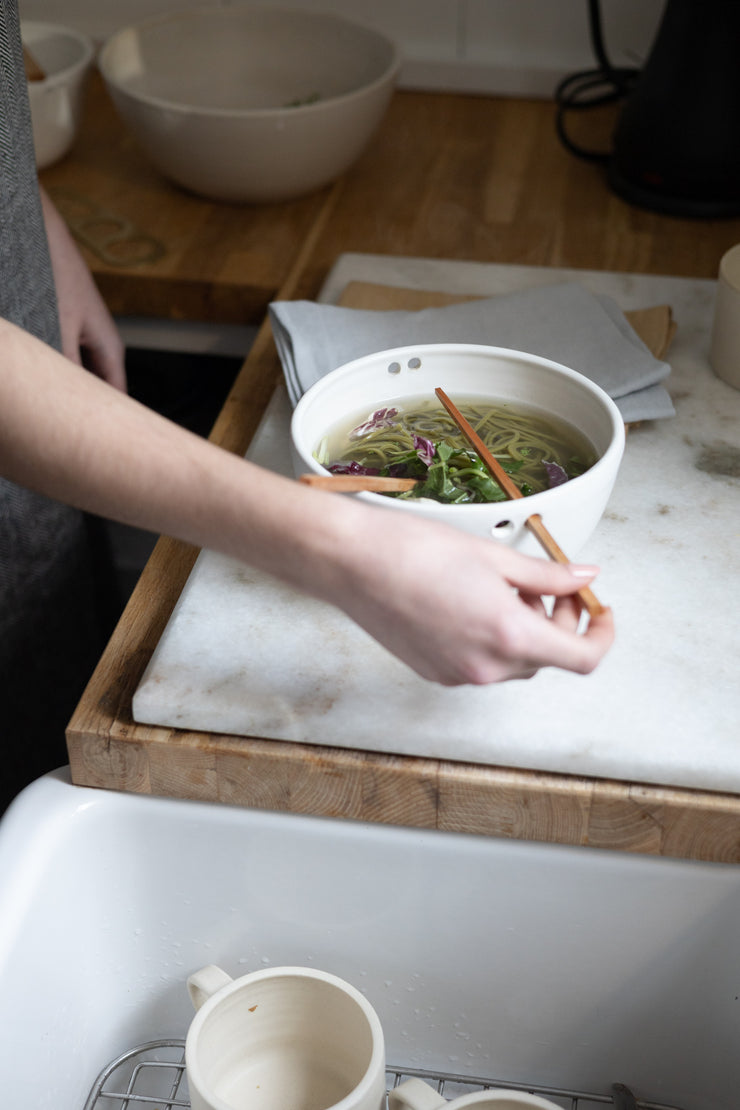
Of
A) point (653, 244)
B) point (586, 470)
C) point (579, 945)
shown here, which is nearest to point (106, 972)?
point (579, 945)

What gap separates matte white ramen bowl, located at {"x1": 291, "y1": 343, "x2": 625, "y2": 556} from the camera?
0.66 m

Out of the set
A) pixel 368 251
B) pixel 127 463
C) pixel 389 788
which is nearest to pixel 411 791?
pixel 389 788

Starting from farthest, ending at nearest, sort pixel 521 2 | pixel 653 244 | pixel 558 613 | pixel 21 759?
pixel 521 2
pixel 653 244
pixel 21 759
pixel 558 613

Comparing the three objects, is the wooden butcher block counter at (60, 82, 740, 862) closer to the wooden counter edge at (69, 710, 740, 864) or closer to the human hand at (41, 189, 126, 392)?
the wooden counter edge at (69, 710, 740, 864)

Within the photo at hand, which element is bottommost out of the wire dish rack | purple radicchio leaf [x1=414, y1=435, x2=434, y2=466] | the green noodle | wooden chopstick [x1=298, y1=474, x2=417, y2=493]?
the wire dish rack

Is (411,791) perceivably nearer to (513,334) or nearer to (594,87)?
(513,334)

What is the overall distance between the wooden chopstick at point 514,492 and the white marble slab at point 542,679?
0.08m

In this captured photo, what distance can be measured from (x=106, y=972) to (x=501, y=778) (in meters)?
0.32

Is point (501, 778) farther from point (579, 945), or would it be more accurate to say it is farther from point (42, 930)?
point (42, 930)

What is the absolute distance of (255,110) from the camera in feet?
4.34

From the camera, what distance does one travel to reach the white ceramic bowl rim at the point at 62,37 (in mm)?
1319

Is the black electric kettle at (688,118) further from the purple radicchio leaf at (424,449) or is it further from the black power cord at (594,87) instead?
the purple radicchio leaf at (424,449)

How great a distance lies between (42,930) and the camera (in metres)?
0.68

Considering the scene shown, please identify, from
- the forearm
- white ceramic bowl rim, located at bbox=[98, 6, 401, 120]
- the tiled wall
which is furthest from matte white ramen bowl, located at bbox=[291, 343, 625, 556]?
the tiled wall
